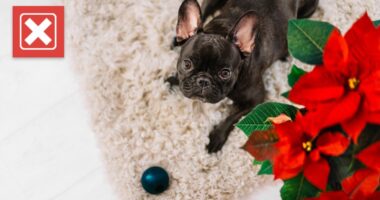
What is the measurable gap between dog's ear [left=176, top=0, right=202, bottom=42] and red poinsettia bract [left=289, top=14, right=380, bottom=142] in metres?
0.65

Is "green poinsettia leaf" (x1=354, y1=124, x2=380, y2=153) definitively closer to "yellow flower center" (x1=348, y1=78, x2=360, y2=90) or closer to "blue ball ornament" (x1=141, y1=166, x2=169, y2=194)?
"yellow flower center" (x1=348, y1=78, x2=360, y2=90)

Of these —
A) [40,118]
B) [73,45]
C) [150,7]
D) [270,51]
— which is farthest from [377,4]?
[40,118]

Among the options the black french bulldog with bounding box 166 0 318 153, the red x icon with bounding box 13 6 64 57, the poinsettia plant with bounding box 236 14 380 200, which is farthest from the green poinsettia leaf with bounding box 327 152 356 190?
the red x icon with bounding box 13 6 64 57

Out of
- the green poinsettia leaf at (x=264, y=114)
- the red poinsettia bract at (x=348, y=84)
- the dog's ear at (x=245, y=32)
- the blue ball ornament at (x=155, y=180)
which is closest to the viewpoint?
the red poinsettia bract at (x=348, y=84)

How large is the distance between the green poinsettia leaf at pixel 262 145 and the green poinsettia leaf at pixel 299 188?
3cm

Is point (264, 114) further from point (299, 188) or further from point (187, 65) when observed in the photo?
point (187, 65)

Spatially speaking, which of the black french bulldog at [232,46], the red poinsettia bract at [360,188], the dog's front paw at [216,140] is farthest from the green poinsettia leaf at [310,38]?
the dog's front paw at [216,140]

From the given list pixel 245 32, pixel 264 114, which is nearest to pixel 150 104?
pixel 245 32

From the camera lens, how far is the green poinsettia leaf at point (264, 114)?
21.9 inches

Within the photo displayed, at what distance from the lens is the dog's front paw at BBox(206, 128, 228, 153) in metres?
1.39

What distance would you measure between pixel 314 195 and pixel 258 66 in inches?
29.9

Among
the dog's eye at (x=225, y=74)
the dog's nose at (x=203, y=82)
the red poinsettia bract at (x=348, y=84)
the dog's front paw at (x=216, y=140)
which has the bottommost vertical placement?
the dog's front paw at (x=216, y=140)

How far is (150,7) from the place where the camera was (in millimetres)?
1437

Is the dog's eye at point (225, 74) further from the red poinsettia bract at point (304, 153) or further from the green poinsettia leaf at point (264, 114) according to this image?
the red poinsettia bract at point (304, 153)
